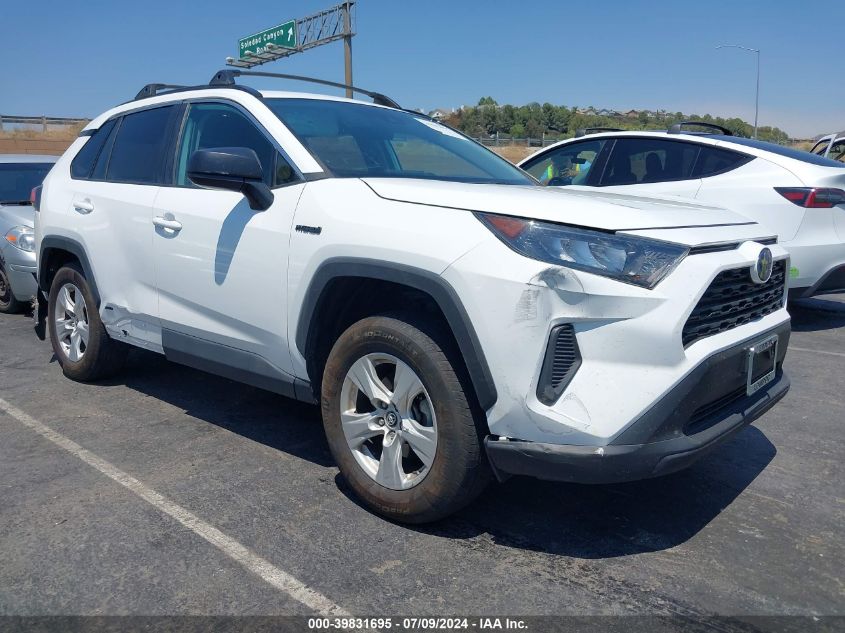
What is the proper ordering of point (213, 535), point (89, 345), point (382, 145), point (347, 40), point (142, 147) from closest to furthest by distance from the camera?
point (213, 535) → point (382, 145) → point (142, 147) → point (89, 345) → point (347, 40)

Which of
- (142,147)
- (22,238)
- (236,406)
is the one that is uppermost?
(142,147)

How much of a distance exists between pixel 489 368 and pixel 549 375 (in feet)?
0.70

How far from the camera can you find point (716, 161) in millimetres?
6504

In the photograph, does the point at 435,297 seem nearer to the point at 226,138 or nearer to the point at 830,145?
the point at 226,138

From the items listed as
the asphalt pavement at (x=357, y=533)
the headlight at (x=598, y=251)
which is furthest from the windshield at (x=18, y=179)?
the headlight at (x=598, y=251)

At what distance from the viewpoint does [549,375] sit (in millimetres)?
2551

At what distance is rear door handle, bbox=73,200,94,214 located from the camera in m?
4.69

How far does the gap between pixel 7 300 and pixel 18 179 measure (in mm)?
1411

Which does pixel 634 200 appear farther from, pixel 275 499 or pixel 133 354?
pixel 133 354

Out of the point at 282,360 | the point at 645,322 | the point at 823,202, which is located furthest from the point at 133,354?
the point at 823,202

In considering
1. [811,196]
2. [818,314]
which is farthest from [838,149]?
[811,196]

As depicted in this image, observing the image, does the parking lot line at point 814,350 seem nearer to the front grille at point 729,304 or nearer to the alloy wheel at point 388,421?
the front grille at point 729,304

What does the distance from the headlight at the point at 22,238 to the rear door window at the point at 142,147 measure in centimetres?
295

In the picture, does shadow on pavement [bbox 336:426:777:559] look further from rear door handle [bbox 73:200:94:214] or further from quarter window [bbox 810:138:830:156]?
quarter window [bbox 810:138:830:156]
